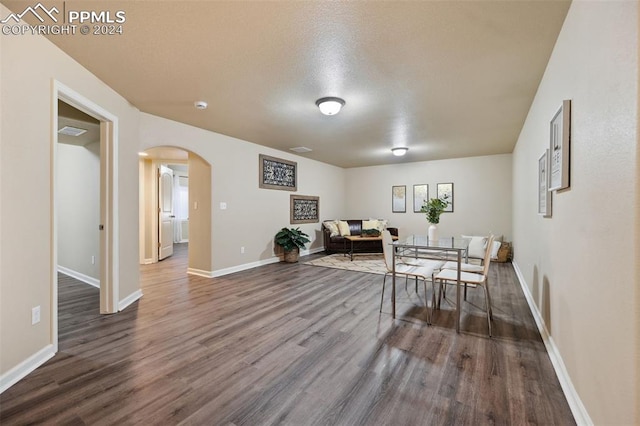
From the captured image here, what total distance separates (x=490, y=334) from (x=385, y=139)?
12.0 ft

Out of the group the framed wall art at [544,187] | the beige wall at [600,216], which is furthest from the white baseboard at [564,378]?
the framed wall art at [544,187]

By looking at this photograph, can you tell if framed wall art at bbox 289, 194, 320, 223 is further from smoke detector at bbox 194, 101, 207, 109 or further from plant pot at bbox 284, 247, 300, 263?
smoke detector at bbox 194, 101, 207, 109

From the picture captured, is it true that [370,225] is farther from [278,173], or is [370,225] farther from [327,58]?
[327,58]

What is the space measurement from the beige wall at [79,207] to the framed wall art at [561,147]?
5.26 metres

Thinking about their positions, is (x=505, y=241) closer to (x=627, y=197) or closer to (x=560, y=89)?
(x=560, y=89)

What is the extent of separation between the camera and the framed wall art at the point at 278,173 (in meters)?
5.89

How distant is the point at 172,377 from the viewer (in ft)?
6.36

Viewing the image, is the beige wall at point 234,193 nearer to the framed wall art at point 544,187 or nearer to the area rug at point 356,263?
the area rug at point 356,263

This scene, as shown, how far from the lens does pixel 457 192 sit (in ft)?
23.4

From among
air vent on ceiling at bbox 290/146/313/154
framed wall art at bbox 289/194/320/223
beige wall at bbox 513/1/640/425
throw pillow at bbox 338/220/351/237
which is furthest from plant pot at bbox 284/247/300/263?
beige wall at bbox 513/1/640/425

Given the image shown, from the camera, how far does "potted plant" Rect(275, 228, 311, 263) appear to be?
6035 millimetres

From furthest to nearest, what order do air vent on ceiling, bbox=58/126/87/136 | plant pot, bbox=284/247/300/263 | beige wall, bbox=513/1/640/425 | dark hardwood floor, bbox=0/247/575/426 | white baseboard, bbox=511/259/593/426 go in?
plant pot, bbox=284/247/300/263 < air vent on ceiling, bbox=58/126/87/136 < dark hardwood floor, bbox=0/247/575/426 < white baseboard, bbox=511/259/593/426 < beige wall, bbox=513/1/640/425

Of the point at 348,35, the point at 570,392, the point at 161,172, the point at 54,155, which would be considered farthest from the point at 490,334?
the point at 161,172

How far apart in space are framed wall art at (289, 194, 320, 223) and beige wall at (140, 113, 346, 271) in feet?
0.67
